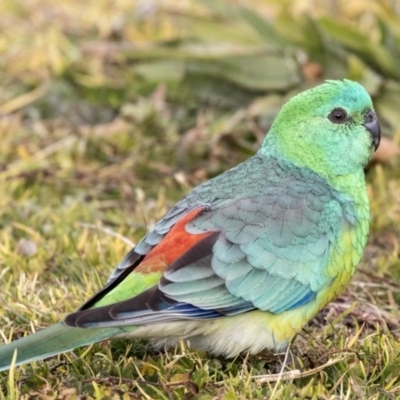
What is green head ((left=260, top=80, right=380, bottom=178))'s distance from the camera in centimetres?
373

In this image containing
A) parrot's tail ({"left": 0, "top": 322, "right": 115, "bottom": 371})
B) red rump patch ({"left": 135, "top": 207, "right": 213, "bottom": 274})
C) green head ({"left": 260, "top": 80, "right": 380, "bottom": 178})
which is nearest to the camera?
parrot's tail ({"left": 0, "top": 322, "right": 115, "bottom": 371})

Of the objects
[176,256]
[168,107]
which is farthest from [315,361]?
[168,107]

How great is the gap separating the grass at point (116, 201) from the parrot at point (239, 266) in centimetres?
13

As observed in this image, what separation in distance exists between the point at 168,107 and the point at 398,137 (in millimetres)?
1765

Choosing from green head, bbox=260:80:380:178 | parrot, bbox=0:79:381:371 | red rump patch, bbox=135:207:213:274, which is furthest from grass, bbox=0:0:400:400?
green head, bbox=260:80:380:178

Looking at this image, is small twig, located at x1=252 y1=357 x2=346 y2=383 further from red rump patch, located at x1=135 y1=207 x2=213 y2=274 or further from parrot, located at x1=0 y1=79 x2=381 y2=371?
red rump patch, located at x1=135 y1=207 x2=213 y2=274

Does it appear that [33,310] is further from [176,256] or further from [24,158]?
[24,158]

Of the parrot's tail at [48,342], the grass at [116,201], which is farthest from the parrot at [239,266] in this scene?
the grass at [116,201]

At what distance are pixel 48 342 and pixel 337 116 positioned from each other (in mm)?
1622

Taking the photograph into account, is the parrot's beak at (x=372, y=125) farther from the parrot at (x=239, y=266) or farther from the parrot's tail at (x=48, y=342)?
the parrot's tail at (x=48, y=342)

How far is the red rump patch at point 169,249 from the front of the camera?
319 centimetres

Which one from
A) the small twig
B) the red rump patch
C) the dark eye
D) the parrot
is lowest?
the small twig

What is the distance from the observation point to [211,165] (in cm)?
571

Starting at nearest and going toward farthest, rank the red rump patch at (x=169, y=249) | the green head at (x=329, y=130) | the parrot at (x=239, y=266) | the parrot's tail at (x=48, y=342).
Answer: the parrot's tail at (x=48, y=342) → the parrot at (x=239, y=266) → the red rump patch at (x=169, y=249) → the green head at (x=329, y=130)
